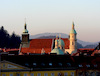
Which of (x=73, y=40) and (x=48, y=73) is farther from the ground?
(x=73, y=40)

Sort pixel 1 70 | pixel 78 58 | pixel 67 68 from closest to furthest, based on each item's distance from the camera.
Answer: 1. pixel 1 70
2. pixel 67 68
3. pixel 78 58

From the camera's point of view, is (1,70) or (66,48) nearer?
(1,70)

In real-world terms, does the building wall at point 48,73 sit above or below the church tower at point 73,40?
below

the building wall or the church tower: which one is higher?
the church tower

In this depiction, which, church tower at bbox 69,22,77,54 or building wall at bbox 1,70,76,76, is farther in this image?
church tower at bbox 69,22,77,54

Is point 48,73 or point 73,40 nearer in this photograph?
point 48,73

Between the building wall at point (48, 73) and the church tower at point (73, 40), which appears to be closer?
the building wall at point (48, 73)

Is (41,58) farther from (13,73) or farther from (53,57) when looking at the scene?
(13,73)

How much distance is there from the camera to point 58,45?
188 meters

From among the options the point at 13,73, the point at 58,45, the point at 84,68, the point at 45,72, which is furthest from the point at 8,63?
the point at 58,45

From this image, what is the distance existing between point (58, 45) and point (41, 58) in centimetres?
8450

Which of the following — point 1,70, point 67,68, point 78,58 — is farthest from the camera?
point 78,58

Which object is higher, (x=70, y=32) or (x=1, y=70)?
(x=70, y=32)

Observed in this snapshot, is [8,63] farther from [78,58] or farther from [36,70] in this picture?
[78,58]
